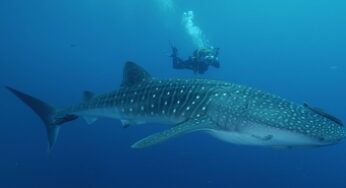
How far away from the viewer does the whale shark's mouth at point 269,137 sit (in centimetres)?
532

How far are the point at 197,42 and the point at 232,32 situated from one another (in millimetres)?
74723

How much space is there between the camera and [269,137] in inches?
223

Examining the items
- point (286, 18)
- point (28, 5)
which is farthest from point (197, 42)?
point (286, 18)

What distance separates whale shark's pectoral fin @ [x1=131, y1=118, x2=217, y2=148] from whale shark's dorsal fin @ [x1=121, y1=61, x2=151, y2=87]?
67.8 inches

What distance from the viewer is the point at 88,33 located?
82.5m

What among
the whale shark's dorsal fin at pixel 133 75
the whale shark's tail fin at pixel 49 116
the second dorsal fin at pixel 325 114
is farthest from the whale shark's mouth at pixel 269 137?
the whale shark's tail fin at pixel 49 116

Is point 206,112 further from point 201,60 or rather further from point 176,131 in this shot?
point 201,60

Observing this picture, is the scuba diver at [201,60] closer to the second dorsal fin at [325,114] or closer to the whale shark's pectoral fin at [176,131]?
the whale shark's pectoral fin at [176,131]

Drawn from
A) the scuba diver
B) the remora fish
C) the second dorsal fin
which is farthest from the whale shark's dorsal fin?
the scuba diver

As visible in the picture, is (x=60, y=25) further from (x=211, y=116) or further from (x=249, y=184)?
(x=211, y=116)

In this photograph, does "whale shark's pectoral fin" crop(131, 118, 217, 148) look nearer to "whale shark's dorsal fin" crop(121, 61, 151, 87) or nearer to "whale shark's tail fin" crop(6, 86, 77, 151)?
"whale shark's dorsal fin" crop(121, 61, 151, 87)

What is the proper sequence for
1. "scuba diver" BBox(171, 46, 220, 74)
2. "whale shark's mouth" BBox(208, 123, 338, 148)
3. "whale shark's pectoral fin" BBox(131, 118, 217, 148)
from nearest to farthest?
1. "whale shark's mouth" BBox(208, 123, 338, 148)
2. "whale shark's pectoral fin" BBox(131, 118, 217, 148)
3. "scuba diver" BBox(171, 46, 220, 74)

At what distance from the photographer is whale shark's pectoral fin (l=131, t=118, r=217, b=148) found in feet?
18.4

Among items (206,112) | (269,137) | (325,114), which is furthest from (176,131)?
(325,114)
